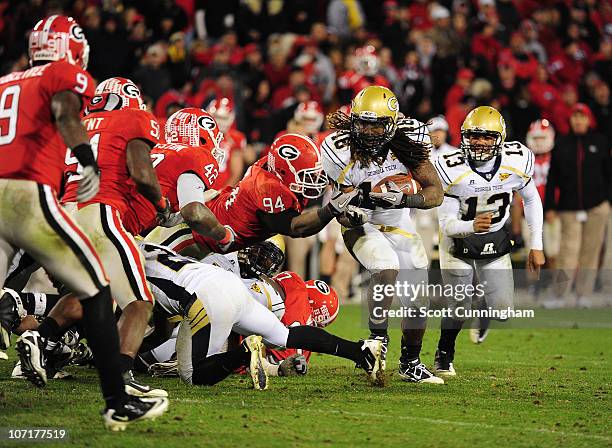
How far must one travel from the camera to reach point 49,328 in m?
5.99

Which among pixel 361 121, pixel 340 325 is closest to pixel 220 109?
pixel 340 325

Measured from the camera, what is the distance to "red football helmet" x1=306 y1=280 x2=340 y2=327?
7523 mm

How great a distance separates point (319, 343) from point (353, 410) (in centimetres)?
70

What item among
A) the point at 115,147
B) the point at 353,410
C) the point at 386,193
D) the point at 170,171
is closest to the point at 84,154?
the point at 115,147

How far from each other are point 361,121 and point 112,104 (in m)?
1.62

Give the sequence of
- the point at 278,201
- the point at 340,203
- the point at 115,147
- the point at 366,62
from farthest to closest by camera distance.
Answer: the point at 366,62 < the point at 278,201 < the point at 340,203 < the point at 115,147

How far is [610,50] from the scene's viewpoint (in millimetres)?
15828

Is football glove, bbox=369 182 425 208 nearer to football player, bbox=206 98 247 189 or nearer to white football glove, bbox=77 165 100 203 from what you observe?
white football glove, bbox=77 165 100 203

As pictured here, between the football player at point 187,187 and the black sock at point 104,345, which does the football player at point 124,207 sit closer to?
the football player at point 187,187

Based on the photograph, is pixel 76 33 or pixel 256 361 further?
pixel 256 361

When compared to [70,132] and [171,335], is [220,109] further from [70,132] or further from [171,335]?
[70,132]

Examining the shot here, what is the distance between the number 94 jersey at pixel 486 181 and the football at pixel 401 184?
59 centimetres

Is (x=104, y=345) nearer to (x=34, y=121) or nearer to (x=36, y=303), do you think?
(x=34, y=121)

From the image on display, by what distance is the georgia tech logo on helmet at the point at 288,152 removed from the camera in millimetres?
6836
